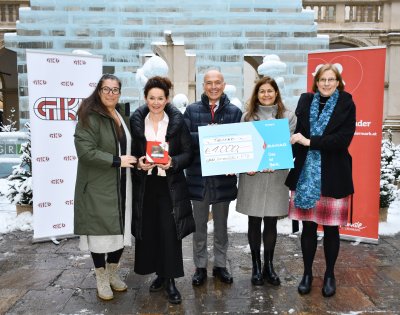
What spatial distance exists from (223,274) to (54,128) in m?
2.79

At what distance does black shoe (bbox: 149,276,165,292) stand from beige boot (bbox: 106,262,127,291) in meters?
0.26

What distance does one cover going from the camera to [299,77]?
5.65 meters

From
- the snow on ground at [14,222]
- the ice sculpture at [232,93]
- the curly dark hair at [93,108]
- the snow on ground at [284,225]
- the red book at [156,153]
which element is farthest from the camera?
the ice sculpture at [232,93]

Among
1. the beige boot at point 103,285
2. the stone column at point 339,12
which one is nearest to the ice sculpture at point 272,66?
the beige boot at point 103,285

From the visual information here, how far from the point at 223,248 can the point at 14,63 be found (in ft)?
58.3

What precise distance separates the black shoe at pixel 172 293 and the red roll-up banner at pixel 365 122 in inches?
99.8

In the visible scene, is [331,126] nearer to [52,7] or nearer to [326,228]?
[326,228]

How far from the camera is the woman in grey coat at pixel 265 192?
318 centimetres

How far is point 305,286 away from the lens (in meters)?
3.09

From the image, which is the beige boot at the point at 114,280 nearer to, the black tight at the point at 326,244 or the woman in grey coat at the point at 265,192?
the woman in grey coat at the point at 265,192

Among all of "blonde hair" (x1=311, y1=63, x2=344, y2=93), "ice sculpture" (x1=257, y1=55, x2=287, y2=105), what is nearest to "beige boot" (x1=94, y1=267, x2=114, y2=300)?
"blonde hair" (x1=311, y1=63, x2=344, y2=93)

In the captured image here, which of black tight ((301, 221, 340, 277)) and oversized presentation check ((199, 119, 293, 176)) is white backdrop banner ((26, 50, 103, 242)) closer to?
oversized presentation check ((199, 119, 293, 176))

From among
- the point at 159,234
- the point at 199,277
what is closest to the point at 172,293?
the point at 199,277

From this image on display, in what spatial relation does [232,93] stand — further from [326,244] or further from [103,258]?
[103,258]
